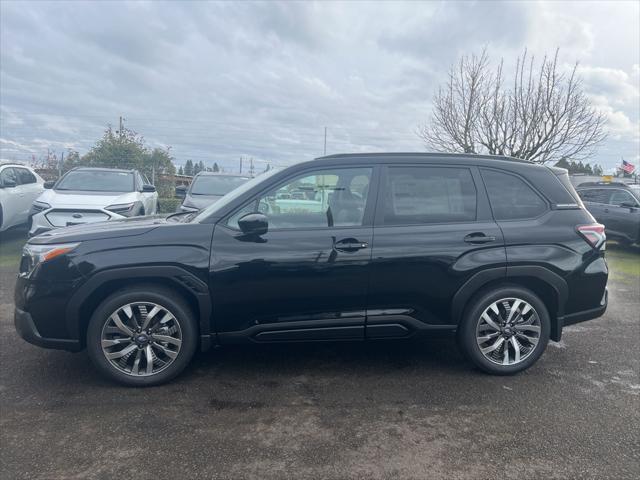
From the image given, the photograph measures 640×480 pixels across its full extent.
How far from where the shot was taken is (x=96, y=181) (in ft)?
31.1

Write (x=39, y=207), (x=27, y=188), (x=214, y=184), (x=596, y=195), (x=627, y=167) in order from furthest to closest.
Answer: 1. (x=627, y=167)
2. (x=596, y=195)
3. (x=27, y=188)
4. (x=214, y=184)
5. (x=39, y=207)

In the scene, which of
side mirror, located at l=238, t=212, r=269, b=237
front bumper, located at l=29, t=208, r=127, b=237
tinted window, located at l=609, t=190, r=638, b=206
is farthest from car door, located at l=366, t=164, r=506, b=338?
tinted window, located at l=609, t=190, r=638, b=206

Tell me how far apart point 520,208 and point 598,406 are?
1.62 meters

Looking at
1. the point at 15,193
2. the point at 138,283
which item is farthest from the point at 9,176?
the point at 138,283

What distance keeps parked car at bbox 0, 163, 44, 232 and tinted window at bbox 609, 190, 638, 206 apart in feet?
45.7

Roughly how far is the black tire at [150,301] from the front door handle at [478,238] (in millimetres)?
2278

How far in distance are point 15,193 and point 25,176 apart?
1.05 metres

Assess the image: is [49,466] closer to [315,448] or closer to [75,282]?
[75,282]

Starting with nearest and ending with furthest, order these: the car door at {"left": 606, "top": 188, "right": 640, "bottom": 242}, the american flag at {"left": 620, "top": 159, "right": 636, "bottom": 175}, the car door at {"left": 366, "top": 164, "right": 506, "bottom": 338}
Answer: the car door at {"left": 366, "top": 164, "right": 506, "bottom": 338} < the car door at {"left": 606, "top": 188, "right": 640, "bottom": 242} < the american flag at {"left": 620, "top": 159, "right": 636, "bottom": 175}

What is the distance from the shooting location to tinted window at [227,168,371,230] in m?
3.68

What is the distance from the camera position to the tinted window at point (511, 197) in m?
3.91

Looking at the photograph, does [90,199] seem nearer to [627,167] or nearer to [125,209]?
[125,209]

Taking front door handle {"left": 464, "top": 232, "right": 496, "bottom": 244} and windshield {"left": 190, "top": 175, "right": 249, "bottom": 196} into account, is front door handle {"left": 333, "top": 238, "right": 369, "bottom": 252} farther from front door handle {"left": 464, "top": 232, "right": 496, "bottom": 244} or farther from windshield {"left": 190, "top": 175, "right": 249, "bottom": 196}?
windshield {"left": 190, "top": 175, "right": 249, "bottom": 196}

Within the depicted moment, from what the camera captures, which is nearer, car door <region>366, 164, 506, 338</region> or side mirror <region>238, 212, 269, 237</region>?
side mirror <region>238, 212, 269, 237</region>
